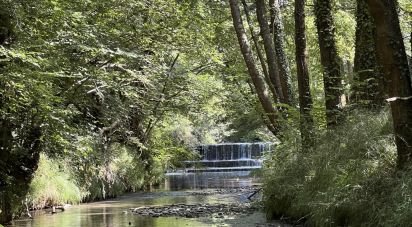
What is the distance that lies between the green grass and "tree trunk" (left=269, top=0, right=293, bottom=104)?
8.08ft

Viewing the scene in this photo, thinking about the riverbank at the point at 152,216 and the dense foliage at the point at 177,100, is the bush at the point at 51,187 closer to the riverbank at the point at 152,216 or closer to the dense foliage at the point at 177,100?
the dense foliage at the point at 177,100

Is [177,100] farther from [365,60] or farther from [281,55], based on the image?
[365,60]

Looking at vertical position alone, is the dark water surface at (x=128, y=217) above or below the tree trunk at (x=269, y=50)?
below

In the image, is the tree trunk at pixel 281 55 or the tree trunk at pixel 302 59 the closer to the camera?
the tree trunk at pixel 302 59

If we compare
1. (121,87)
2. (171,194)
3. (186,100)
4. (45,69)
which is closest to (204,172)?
(186,100)

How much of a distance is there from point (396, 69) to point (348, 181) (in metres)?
1.59

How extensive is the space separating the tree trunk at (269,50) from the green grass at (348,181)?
3.12 metres

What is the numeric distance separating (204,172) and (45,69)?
771 inches

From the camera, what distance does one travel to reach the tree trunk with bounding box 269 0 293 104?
1208 cm

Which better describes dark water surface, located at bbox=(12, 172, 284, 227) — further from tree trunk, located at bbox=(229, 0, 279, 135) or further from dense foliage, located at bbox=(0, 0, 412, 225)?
tree trunk, located at bbox=(229, 0, 279, 135)

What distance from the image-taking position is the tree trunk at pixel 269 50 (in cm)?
1231

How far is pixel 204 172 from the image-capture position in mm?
29844

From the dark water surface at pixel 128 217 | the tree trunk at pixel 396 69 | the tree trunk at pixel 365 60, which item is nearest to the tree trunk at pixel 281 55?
the tree trunk at pixel 365 60

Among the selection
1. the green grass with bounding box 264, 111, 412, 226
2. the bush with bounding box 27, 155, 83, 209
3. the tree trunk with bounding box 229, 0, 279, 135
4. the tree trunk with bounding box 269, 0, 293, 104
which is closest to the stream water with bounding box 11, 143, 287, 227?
the bush with bounding box 27, 155, 83, 209
